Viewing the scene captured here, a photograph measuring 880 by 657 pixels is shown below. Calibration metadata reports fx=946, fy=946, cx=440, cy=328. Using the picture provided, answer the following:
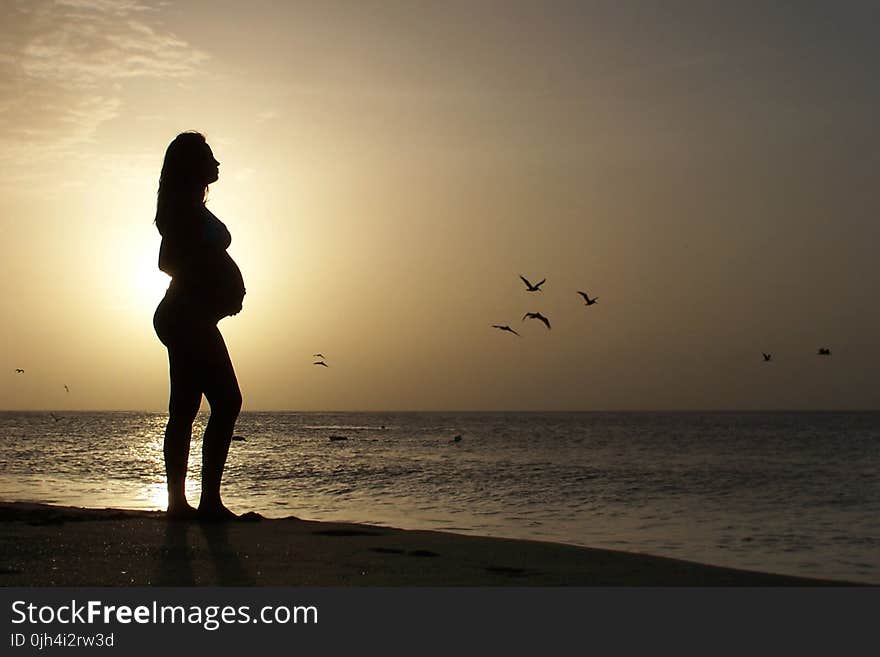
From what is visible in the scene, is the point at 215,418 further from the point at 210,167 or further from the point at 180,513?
the point at 210,167

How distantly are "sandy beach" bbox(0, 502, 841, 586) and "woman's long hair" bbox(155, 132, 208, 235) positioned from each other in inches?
97.8

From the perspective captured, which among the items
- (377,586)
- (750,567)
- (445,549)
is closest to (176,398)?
(445,549)

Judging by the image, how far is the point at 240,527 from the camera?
7352 millimetres

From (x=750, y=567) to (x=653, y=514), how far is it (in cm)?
699

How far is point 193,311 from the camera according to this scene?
756cm

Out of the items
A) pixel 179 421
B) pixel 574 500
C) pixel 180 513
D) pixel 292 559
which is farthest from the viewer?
pixel 574 500

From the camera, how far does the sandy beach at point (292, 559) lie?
521 centimetres

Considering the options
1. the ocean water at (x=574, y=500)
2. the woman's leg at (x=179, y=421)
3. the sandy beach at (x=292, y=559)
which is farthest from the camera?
the ocean water at (x=574, y=500)

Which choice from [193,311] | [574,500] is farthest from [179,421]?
[574,500]

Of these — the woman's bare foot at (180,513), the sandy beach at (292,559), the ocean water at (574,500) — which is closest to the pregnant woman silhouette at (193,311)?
the woman's bare foot at (180,513)

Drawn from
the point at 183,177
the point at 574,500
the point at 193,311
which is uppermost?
the point at 183,177

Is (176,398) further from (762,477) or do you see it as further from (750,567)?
(762,477)

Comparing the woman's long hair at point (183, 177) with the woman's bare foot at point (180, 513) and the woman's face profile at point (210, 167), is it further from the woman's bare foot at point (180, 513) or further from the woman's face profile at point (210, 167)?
the woman's bare foot at point (180, 513)

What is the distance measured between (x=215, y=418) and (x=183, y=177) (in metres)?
1.96
